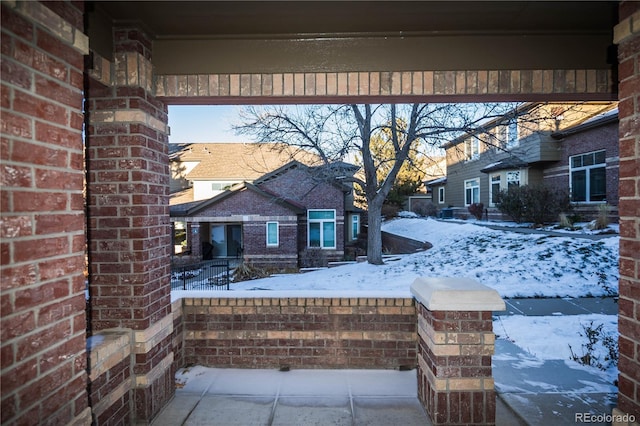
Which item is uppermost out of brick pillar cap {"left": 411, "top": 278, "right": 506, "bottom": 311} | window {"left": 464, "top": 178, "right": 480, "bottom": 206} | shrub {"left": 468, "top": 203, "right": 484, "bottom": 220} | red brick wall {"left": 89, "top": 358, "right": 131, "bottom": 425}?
window {"left": 464, "top": 178, "right": 480, "bottom": 206}

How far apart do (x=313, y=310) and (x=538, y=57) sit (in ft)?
11.0

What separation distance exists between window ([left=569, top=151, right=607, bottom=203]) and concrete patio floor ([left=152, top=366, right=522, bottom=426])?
622 inches

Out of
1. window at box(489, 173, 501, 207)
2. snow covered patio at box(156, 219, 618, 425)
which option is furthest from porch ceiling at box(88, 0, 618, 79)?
window at box(489, 173, 501, 207)

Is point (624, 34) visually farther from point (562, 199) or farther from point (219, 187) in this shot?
point (219, 187)

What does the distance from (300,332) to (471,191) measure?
25031 mm

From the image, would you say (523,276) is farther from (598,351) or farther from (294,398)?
(294,398)

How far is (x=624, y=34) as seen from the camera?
2240 mm

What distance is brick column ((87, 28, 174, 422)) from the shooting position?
10.2 ft

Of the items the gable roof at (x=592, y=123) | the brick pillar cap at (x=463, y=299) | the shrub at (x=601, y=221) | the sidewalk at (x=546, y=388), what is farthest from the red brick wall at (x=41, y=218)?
the gable roof at (x=592, y=123)

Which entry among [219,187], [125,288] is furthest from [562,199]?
[219,187]

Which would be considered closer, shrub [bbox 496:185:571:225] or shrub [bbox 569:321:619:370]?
shrub [bbox 569:321:619:370]

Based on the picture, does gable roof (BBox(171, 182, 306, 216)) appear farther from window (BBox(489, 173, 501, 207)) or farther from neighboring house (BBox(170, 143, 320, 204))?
window (BBox(489, 173, 501, 207))

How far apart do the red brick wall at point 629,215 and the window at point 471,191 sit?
2456 centimetres

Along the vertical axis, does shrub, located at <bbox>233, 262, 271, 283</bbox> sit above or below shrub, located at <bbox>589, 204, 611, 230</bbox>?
below
